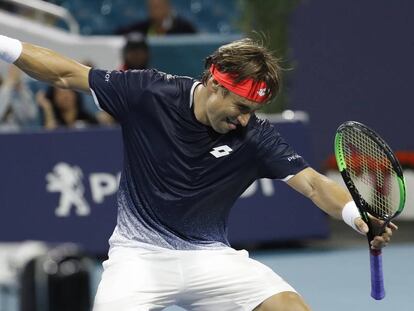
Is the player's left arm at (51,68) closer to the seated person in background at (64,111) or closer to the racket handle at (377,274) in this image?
the racket handle at (377,274)

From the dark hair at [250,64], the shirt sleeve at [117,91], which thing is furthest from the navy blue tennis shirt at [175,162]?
the dark hair at [250,64]

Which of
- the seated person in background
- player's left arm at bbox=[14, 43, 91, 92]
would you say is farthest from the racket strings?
the seated person in background

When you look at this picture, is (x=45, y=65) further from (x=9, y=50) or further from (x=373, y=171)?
(x=373, y=171)

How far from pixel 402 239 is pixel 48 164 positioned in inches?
152

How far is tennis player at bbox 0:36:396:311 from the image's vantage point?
17.1 feet

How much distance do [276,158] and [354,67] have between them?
31.7 ft

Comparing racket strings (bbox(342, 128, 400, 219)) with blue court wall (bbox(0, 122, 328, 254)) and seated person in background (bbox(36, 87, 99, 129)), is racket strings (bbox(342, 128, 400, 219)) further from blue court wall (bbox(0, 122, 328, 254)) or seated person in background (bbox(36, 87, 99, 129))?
seated person in background (bbox(36, 87, 99, 129))

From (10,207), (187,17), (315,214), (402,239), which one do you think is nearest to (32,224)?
(10,207)

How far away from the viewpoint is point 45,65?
5.37 m

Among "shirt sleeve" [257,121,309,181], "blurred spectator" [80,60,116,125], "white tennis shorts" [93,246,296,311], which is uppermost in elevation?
"shirt sleeve" [257,121,309,181]

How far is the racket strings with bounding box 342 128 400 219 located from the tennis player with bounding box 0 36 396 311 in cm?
28

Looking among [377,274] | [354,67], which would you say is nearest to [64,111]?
[354,67]

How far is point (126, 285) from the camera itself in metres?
5.10

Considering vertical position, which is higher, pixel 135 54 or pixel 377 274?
pixel 377 274
